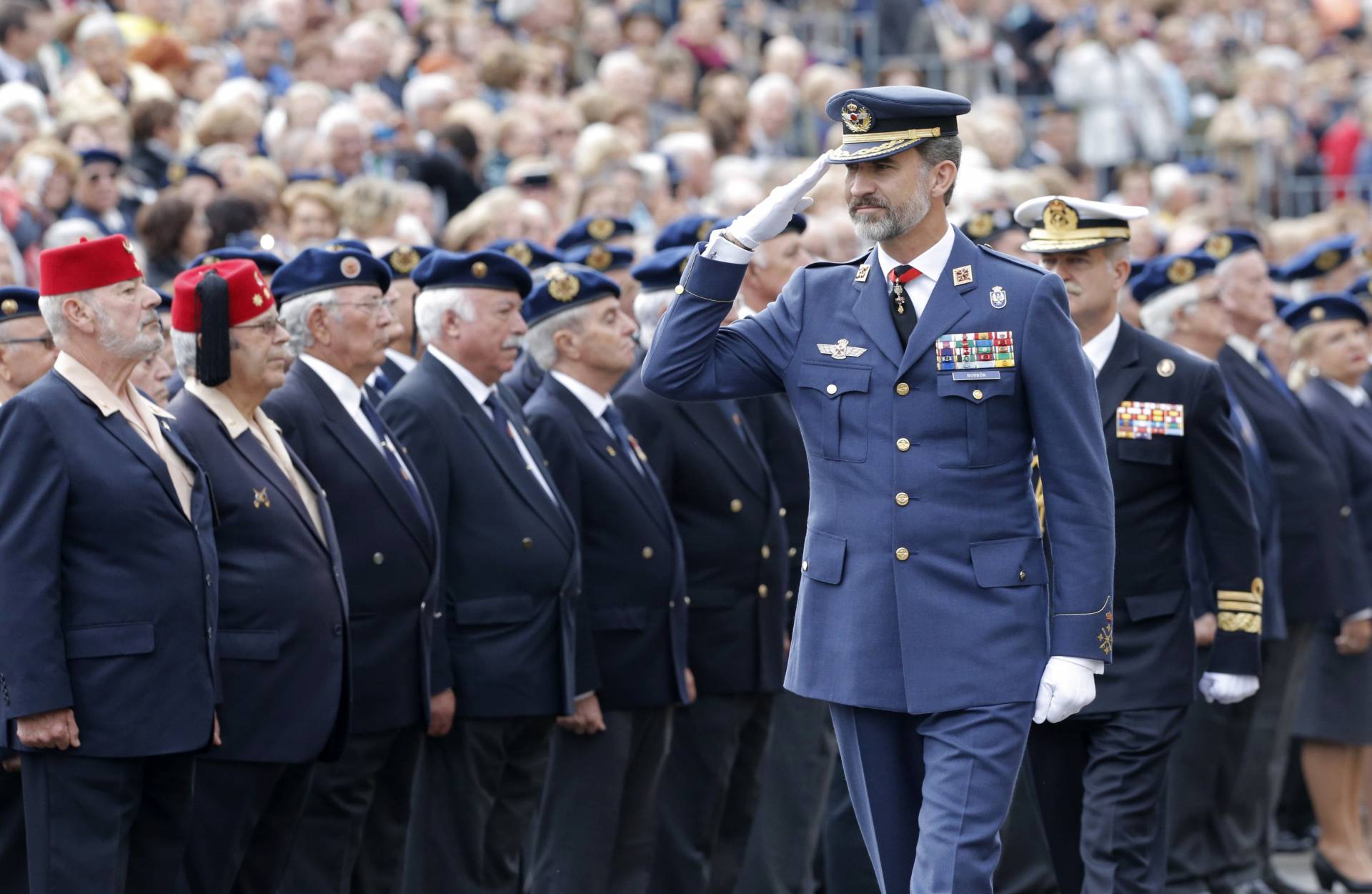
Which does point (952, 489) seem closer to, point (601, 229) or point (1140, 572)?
point (1140, 572)

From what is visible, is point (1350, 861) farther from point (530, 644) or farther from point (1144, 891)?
point (530, 644)

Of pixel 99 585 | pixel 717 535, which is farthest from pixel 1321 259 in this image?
pixel 99 585

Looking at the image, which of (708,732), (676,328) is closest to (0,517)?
(676,328)

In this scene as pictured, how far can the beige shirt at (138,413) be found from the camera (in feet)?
18.2

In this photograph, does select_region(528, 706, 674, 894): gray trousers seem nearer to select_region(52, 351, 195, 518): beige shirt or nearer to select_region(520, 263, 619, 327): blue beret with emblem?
select_region(520, 263, 619, 327): blue beret with emblem

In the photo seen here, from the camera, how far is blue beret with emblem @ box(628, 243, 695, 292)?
7.83m

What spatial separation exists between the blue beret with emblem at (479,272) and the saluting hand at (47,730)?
2.18 meters

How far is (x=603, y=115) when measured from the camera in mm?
13812

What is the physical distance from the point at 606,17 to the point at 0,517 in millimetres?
11715

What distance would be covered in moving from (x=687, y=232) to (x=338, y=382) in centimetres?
240

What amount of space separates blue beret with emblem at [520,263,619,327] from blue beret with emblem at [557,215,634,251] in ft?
5.53

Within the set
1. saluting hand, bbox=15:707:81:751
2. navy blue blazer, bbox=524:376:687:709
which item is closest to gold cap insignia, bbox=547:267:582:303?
navy blue blazer, bbox=524:376:687:709

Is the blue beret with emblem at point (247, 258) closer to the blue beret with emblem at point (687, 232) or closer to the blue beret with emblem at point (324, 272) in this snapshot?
the blue beret with emblem at point (324, 272)

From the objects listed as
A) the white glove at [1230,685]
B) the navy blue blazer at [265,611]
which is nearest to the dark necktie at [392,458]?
the navy blue blazer at [265,611]
